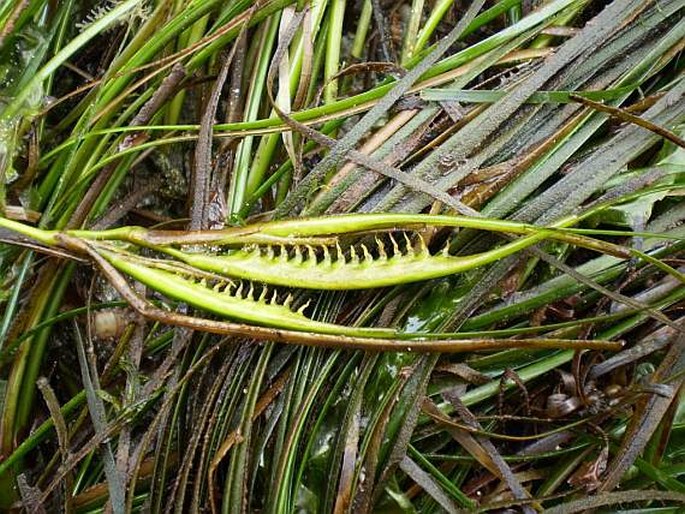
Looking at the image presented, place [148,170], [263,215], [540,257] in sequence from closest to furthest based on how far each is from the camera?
[540,257]
[263,215]
[148,170]

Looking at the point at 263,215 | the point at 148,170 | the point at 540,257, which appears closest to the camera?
the point at 540,257

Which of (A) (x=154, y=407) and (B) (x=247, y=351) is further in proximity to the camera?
(A) (x=154, y=407)

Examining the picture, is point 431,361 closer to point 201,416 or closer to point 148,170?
point 201,416

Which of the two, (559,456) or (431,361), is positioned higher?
(431,361)

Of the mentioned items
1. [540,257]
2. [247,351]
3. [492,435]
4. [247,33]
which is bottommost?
[492,435]

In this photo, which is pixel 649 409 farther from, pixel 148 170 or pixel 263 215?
pixel 148 170

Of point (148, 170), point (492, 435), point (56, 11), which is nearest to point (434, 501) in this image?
point (492, 435)
